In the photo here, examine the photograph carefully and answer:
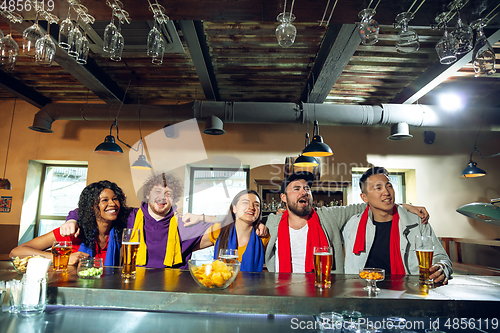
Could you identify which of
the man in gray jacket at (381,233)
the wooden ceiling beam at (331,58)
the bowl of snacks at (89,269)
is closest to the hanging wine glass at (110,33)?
the bowl of snacks at (89,269)

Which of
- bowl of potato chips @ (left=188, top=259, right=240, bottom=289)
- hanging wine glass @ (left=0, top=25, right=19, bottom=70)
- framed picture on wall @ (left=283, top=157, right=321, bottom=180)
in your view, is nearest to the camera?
bowl of potato chips @ (left=188, top=259, right=240, bottom=289)

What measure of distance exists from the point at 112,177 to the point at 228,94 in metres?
2.59

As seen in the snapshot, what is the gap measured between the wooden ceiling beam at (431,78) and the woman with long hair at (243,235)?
2.73 m

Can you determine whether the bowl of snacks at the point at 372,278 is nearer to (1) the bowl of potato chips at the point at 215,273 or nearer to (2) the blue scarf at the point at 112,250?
A: (1) the bowl of potato chips at the point at 215,273

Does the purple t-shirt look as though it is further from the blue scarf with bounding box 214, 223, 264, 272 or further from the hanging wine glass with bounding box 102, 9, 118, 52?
the hanging wine glass with bounding box 102, 9, 118, 52

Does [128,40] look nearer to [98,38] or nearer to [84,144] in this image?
[98,38]

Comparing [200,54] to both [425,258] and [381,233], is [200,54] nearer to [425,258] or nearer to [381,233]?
[381,233]

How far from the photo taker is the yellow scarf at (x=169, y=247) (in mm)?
2258

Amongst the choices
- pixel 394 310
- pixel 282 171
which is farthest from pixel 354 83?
pixel 394 310

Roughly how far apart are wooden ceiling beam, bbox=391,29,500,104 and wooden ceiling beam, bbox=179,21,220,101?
2.73 metres

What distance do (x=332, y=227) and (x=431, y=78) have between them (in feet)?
9.01

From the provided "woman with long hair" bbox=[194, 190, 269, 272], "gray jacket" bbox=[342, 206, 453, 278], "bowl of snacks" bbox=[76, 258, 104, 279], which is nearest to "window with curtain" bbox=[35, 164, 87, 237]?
"woman with long hair" bbox=[194, 190, 269, 272]

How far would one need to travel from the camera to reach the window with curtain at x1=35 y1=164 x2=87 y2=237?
230 inches

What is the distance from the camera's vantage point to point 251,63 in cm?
408
